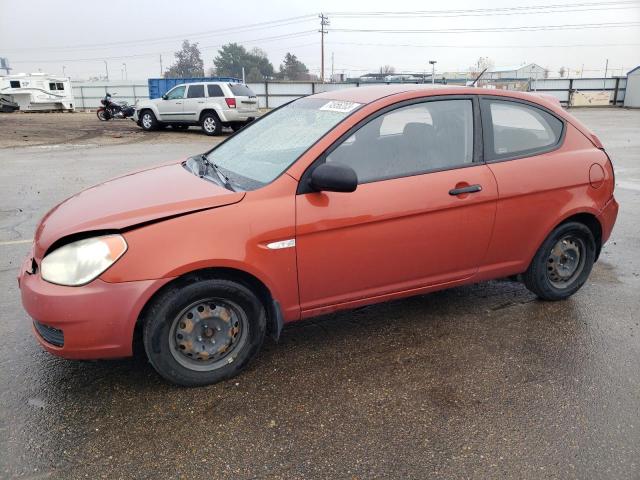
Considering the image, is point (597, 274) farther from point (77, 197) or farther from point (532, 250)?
point (77, 197)

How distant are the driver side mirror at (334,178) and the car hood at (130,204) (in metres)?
0.44

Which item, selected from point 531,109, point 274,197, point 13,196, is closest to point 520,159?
point 531,109

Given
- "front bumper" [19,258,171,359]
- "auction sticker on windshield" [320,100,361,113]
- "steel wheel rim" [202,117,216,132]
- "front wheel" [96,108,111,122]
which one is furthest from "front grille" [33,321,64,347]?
"front wheel" [96,108,111,122]

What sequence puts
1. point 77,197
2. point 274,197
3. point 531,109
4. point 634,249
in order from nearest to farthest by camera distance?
point 274,197 → point 77,197 → point 531,109 → point 634,249

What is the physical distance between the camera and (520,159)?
→ 3580mm

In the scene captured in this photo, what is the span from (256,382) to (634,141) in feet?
53.0

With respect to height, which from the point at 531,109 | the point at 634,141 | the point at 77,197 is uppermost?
the point at 531,109

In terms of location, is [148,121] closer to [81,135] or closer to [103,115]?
[81,135]

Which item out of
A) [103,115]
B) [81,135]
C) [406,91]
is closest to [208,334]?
[406,91]

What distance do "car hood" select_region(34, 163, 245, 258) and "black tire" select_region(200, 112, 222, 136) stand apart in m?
15.3

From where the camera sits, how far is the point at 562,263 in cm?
399

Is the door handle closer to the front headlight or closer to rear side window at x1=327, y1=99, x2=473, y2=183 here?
rear side window at x1=327, y1=99, x2=473, y2=183

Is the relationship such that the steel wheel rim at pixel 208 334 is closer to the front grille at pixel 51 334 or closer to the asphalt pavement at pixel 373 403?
the asphalt pavement at pixel 373 403

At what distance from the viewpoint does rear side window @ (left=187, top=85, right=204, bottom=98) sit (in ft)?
59.8
